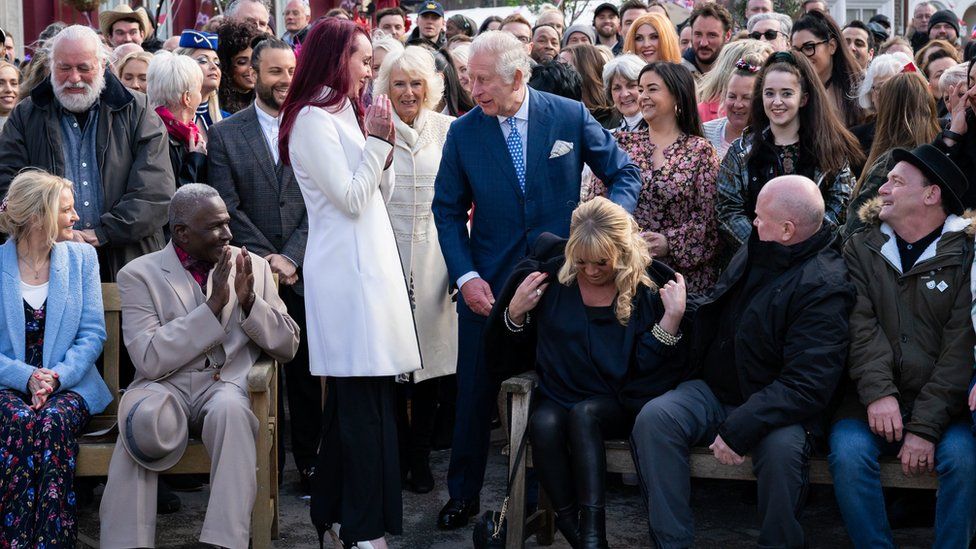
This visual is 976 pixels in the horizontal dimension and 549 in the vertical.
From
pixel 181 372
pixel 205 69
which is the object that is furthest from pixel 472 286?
pixel 205 69

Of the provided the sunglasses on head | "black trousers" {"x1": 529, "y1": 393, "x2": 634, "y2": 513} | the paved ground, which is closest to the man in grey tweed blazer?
the paved ground

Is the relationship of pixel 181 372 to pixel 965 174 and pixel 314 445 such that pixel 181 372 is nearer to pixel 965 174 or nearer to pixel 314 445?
pixel 314 445

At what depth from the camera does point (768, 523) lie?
470 centimetres

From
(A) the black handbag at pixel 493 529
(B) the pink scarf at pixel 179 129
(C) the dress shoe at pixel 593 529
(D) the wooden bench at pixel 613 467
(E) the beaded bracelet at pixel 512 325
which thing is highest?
(B) the pink scarf at pixel 179 129

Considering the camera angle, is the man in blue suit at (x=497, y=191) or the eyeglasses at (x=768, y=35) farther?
the eyeglasses at (x=768, y=35)

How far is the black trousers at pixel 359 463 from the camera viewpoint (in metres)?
5.09

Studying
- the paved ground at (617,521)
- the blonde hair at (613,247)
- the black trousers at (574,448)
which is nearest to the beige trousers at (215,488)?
the paved ground at (617,521)

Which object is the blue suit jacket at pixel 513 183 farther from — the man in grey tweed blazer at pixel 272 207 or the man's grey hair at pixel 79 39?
the man's grey hair at pixel 79 39

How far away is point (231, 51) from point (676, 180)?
323 centimetres

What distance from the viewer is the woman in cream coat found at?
20.6 ft

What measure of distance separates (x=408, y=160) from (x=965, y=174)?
9.16 feet

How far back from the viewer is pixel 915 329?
198 inches

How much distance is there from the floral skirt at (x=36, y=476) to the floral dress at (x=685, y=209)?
9.70ft

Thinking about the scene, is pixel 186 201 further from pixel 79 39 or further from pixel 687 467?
pixel 687 467
